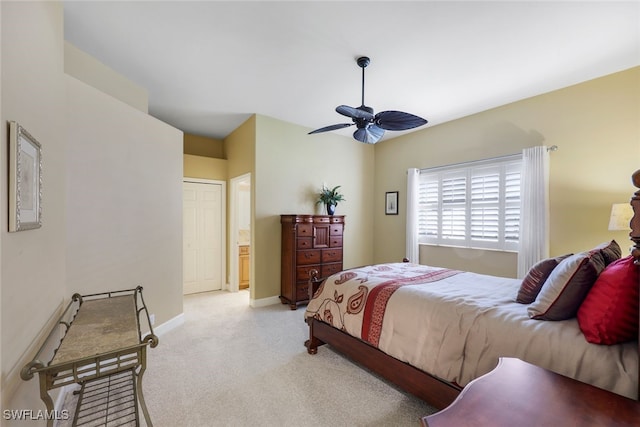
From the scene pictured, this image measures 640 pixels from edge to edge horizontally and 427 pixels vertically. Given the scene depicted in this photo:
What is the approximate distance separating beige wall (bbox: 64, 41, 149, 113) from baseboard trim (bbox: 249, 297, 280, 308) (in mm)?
2951

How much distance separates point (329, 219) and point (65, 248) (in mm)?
3083

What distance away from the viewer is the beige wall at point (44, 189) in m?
1.11

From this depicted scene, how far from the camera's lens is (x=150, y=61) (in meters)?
2.70

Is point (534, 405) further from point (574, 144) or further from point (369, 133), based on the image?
point (574, 144)

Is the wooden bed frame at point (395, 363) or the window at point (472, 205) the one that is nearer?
the wooden bed frame at point (395, 363)

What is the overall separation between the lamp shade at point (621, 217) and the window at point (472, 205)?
104cm

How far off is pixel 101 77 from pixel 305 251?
3.11 m

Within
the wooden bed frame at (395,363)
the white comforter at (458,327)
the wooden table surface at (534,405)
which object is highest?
the wooden table surface at (534,405)

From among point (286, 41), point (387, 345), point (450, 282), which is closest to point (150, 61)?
point (286, 41)

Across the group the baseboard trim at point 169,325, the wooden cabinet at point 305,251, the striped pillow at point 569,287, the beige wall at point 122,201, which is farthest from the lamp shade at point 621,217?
the baseboard trim at point 169,325

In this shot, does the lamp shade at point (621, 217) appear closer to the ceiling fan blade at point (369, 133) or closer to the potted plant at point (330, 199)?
the ceiling fan blade at point (369, 133)

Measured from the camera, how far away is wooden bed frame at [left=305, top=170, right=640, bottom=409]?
1.64 m

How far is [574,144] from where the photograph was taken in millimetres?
3107

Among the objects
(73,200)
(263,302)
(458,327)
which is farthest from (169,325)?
(458,327)
